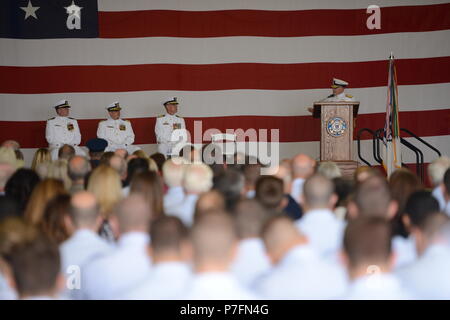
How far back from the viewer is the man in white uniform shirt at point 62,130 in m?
7.02

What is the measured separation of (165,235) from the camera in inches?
65.6

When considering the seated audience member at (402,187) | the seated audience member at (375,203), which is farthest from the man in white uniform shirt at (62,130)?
the seated audience member at (375,203)

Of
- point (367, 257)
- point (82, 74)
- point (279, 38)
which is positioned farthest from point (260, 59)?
point (367, 257)

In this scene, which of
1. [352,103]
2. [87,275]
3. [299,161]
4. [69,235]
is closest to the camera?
[87,275]

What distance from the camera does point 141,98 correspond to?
7.45 m

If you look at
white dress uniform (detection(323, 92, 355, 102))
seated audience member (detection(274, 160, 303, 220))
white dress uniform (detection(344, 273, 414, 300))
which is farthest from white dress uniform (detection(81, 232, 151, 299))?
white dress uniform (detection(323, 92, 355, 102))

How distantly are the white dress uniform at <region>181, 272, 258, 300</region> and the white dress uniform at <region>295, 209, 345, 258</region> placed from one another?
2.60ft

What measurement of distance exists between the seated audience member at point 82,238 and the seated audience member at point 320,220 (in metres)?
0.78

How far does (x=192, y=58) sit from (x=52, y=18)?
5.80ft

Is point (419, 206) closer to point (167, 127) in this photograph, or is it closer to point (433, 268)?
point (433, 268)

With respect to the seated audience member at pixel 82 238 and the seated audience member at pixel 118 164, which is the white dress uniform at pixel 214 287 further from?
the seated audience member at pixel 118 164

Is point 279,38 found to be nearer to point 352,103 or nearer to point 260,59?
point 260,59

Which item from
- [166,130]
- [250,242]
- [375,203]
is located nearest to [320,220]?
[375,203]

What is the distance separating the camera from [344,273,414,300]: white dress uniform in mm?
1612
